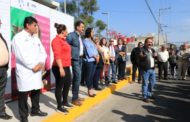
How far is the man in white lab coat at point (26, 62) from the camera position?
21.8 ft

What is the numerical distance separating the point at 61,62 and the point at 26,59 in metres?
1.44

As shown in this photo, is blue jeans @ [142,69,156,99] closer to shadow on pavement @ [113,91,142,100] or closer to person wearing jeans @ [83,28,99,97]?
shadow on pavement @ [113,91,142,100]

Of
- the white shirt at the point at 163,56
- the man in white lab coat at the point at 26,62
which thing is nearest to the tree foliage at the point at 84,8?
the white shirt at the point at 163,56

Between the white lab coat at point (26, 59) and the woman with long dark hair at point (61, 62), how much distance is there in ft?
3.11

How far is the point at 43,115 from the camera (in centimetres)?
779

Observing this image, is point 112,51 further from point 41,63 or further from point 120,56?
point 41,63

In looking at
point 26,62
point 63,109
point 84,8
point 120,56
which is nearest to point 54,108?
point 63,109

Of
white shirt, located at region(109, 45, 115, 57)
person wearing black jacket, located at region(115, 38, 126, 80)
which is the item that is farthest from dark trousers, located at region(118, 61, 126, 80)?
white shirt, located at region(109, 45, 115, 57)

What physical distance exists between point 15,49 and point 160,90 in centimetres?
864

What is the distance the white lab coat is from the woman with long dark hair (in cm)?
95

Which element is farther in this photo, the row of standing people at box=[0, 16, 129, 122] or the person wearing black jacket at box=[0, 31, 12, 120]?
the person wearing black jacket at box=[0, 31, 12, 120]

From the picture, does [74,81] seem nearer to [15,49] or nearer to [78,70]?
[78,70]

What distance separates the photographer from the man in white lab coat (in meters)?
6.63

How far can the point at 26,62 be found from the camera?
6641mm
